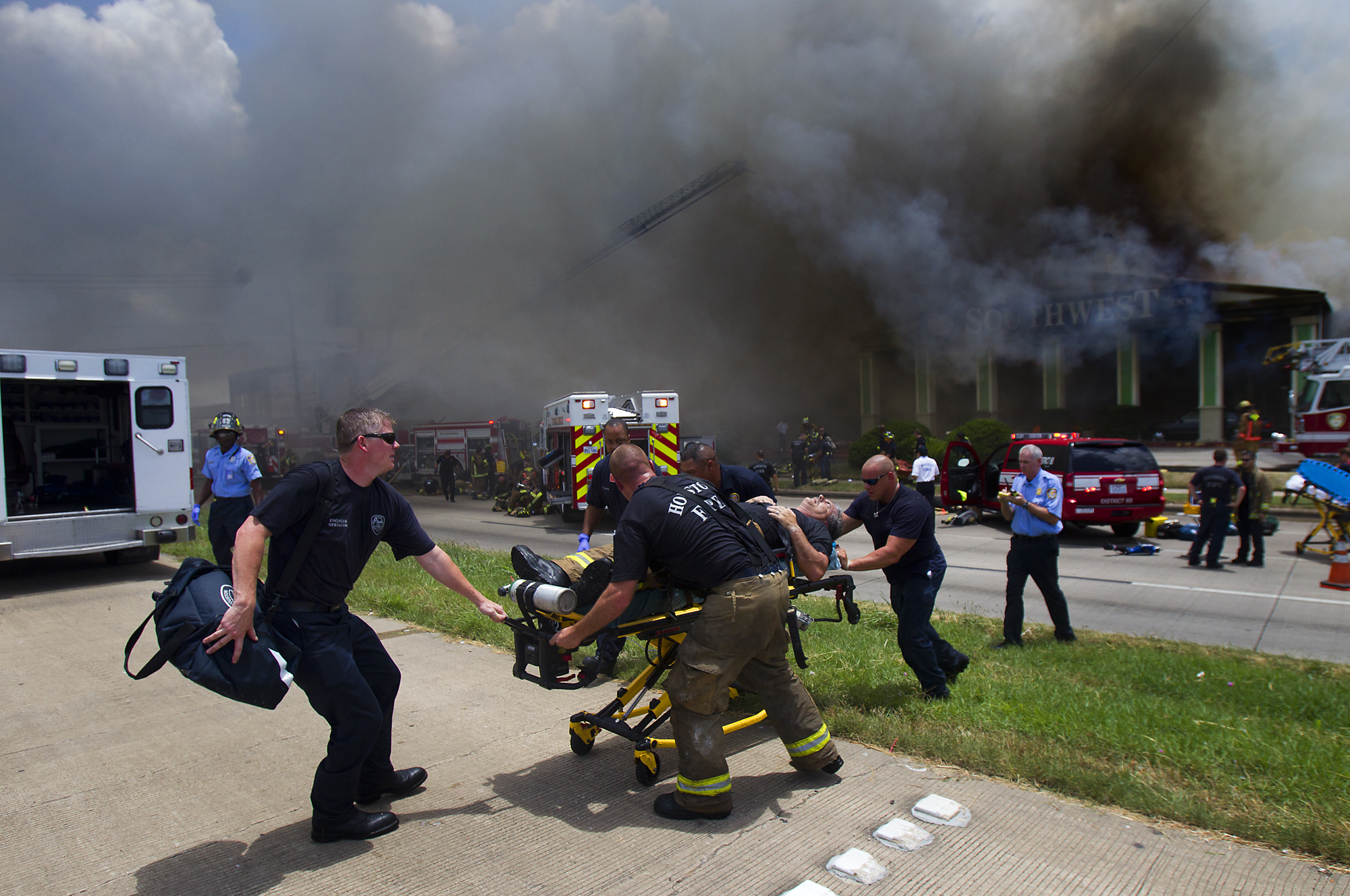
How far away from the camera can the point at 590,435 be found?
1326 cm

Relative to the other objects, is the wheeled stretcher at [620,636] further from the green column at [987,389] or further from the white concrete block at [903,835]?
the green column at [987,389]

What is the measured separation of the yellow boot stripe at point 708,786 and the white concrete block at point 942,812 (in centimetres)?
65

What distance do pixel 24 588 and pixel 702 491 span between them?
7.78m

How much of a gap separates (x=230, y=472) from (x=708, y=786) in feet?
18.5

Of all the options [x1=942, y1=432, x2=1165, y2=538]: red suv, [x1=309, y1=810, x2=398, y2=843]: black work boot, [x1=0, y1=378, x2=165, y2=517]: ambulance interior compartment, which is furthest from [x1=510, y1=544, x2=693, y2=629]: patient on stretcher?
[x1=942, y1=432, x2=1165, y2=538]: red suv

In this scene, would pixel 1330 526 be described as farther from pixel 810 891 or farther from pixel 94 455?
pixel 94 455

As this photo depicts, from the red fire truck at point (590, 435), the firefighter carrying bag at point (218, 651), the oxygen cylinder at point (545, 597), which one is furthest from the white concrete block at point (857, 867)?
the red fire truck at point (590, 435)

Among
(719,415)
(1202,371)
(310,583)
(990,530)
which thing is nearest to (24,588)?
(310,583)

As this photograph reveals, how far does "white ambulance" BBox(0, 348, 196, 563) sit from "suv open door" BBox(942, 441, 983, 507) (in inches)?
412

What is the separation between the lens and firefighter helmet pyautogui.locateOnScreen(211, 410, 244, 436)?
6680 mm

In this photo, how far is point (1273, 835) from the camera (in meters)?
2.53

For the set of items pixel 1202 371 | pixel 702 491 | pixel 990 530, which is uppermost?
pixel 1202 371

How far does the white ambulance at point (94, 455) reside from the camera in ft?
23.9

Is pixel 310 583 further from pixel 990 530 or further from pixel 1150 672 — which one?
pixel 990 530
